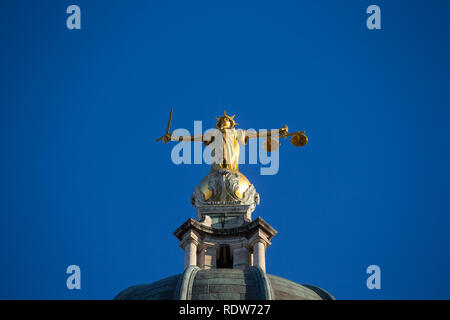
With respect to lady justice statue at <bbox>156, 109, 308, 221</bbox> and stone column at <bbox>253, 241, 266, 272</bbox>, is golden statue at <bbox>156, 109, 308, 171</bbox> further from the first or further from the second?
stone column at <bbox>253, 241, 266, 272</bbox>

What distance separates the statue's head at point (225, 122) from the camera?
79.9 m

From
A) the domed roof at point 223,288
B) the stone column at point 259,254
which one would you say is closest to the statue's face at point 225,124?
the stone column at point 259,254

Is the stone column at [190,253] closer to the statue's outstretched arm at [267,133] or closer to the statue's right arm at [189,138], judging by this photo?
the statue's right arm at [189,138]

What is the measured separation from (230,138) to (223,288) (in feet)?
57.8

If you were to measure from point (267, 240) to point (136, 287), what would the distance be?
984cm

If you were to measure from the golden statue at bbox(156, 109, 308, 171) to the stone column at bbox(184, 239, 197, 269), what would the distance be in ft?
24.5

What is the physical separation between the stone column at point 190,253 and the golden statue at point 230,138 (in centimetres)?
747

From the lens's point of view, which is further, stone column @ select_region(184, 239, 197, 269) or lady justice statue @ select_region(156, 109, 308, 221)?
lady justice statue @ select_region(156, 109, 308, 221)

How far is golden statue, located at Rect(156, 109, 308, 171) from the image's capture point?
78.9 metres

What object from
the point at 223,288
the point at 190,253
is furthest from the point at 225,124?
the point at 223,288

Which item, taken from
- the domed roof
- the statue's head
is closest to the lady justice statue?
the statue's head

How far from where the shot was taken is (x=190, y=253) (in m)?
71.9
